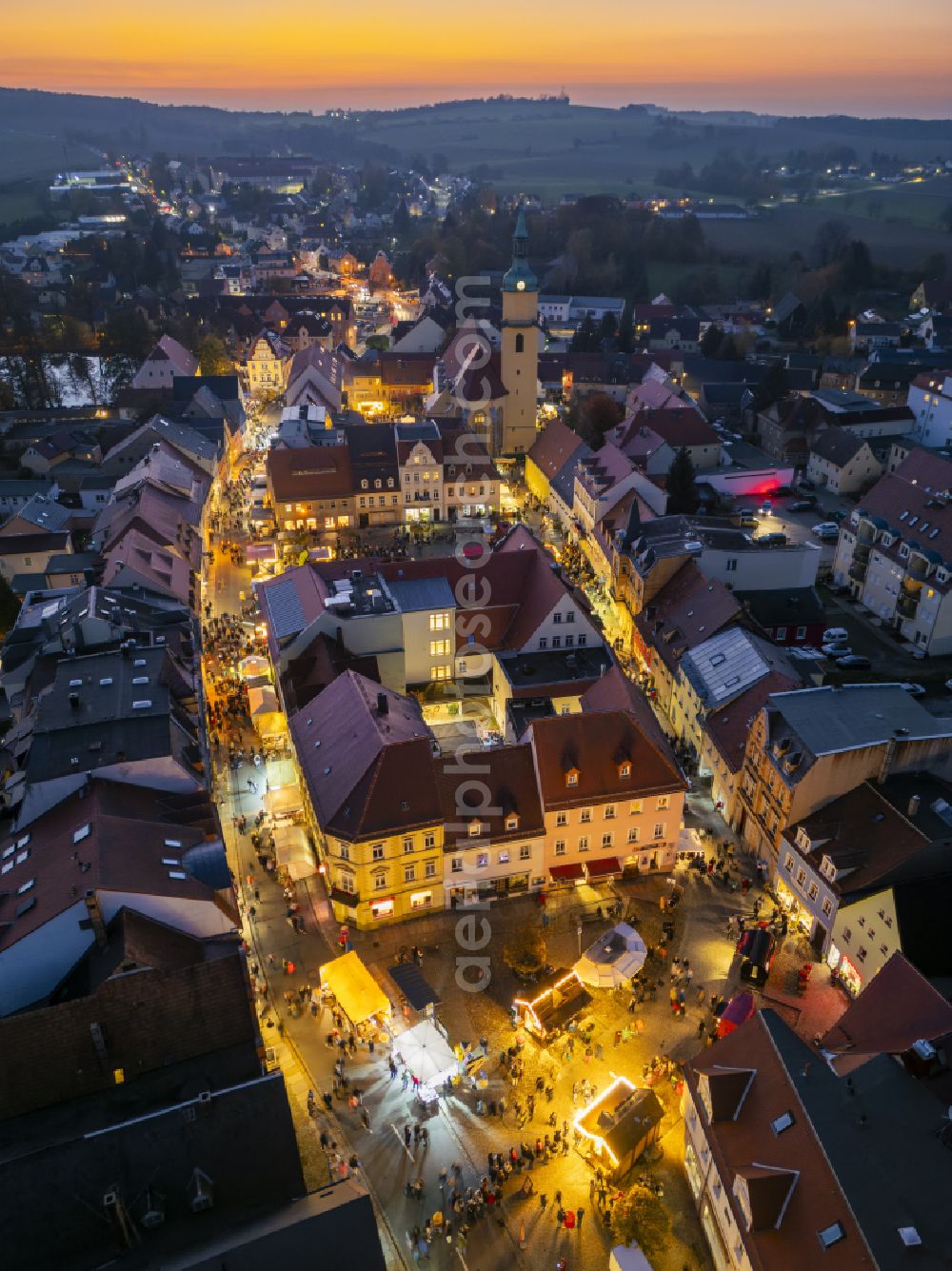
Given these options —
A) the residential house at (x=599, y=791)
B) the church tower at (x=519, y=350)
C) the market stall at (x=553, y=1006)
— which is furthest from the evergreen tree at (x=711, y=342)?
A: the market stall at (x=553, y=1006)

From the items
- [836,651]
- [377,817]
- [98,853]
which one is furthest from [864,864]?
[98,853]

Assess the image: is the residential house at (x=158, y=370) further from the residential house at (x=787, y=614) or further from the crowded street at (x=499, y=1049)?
the residential house at (x=787, y=614)

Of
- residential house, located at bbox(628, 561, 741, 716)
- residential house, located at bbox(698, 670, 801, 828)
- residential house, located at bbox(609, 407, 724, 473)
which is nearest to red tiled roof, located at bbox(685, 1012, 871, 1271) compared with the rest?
residential house, located at bbox(698, 670, 801, 828)

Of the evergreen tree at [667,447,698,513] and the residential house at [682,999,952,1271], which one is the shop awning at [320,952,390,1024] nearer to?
the residential house at [682,999,952,1271]

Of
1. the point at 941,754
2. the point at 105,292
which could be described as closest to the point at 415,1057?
the point at 941,754

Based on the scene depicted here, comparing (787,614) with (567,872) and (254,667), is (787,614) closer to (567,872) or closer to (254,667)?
(567,872)

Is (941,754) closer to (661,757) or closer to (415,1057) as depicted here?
(661,757)

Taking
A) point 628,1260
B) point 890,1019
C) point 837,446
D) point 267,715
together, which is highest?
point 837,446
